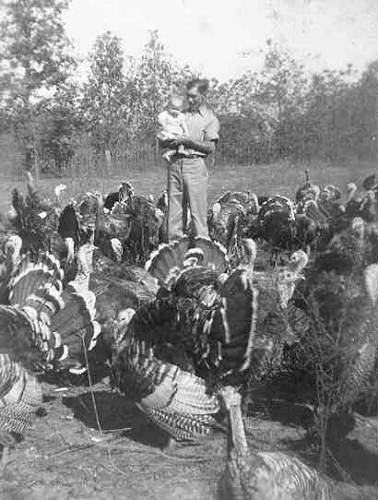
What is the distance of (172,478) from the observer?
3.33 m

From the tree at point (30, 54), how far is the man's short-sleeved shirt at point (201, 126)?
129 cm

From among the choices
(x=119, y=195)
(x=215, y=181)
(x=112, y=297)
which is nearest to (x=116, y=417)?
(x=112, y=297)

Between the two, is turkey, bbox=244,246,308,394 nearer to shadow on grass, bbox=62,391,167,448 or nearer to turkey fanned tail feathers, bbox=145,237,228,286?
shadow on grass, bbox=62,391,167,448

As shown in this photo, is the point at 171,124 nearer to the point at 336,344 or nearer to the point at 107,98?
the point at 107,98

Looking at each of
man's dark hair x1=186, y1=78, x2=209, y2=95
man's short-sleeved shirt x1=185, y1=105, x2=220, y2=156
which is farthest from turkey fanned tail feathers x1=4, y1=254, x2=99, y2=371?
man's dark hair x1=186, y1=78, x2=209, y2=95

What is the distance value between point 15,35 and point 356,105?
12.1 ft

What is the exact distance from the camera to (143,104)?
25.7ft

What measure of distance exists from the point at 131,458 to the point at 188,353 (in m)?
0.63

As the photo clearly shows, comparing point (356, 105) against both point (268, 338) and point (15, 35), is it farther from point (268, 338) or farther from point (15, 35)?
point (15, 35)

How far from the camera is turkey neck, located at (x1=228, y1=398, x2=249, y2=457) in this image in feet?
9.02

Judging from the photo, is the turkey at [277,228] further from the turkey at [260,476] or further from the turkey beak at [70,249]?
the turkey at [260,476]

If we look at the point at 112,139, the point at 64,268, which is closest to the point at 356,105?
the point at 64,268

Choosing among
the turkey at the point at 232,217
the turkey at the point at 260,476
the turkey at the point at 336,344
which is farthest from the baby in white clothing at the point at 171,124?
the turkey at the point at 260,476

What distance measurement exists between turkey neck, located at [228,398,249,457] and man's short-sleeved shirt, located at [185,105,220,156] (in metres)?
3.60
